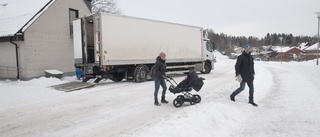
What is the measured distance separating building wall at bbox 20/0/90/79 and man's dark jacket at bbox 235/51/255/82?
1269cm

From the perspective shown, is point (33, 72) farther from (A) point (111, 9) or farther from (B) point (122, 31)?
(A) point (111, 9)

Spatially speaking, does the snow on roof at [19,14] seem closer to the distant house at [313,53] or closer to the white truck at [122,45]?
the white truck at [122,45]

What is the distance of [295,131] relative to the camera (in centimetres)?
565

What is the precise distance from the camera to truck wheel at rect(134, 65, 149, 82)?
14516 mm

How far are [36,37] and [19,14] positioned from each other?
269cm

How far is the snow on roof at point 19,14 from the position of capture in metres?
15.8

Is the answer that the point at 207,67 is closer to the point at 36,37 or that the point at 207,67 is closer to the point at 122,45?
the point at 122,45

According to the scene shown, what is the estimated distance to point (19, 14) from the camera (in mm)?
17438

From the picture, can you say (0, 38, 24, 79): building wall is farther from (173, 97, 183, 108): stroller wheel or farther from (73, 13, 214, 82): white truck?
(173, 97, 183, 108): stroller wheel

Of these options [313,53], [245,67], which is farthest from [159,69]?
[313,53]

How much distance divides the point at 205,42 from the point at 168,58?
485 centimetres

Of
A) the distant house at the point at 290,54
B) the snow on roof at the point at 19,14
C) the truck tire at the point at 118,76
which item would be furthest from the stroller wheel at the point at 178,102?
the distant house at the point at 290,54

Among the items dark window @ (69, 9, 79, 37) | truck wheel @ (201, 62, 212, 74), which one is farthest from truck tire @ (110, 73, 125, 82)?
truck wheel @ (201, 62, 212, 74)

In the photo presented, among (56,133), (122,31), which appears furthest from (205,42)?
(56,133)
